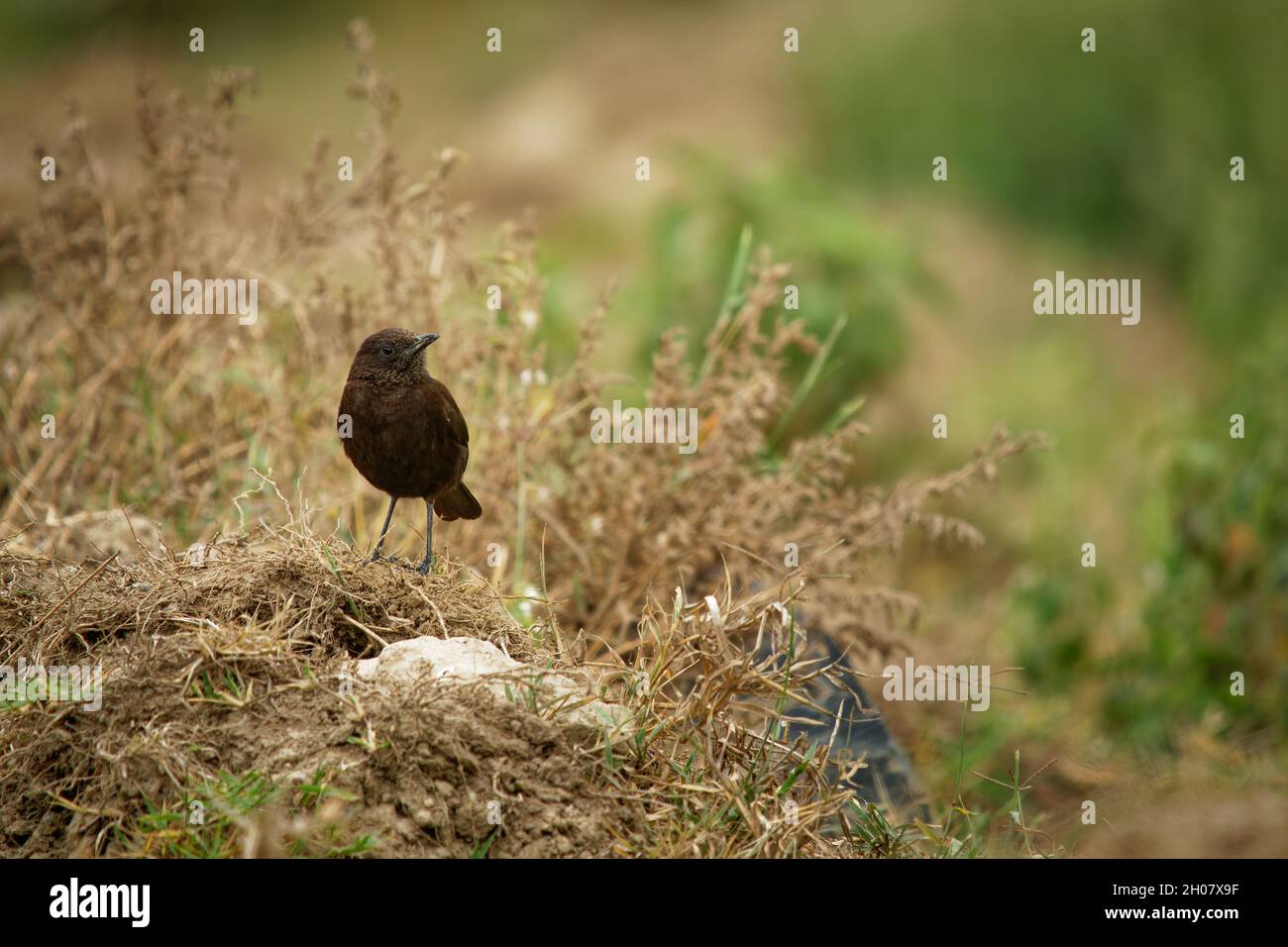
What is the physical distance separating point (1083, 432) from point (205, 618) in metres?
6.77

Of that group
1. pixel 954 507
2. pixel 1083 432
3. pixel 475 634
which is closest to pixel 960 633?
pixel 954 507

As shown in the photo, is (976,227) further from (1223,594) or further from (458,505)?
(458,505)

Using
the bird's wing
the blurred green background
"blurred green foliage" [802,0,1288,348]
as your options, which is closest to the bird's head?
the bird's wing

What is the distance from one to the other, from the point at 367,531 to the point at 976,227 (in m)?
7.60

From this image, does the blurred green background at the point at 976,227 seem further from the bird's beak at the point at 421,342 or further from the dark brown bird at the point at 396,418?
the bird's beak at the point at 421,342

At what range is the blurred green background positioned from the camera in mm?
5559

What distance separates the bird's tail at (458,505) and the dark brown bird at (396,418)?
0.85 feet

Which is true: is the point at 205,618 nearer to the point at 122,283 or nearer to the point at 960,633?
the point at 122,283

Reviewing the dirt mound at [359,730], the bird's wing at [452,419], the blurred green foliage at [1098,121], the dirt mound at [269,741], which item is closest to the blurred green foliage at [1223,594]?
the blurred green foliage at [1098,121]

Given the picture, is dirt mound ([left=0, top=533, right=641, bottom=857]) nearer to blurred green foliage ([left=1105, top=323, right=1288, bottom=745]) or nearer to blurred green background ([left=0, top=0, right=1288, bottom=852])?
blurred green background ([left=0, top=0, right=1288, bottom=852])

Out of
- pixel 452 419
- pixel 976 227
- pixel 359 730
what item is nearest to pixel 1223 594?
pixel 452 419

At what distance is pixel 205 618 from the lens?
8.98 feet

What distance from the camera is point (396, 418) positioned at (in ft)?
10.2
